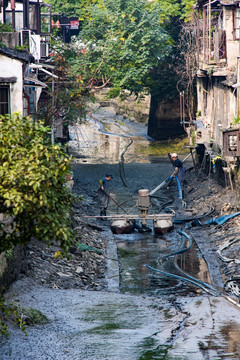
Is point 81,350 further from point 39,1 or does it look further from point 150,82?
point 150,82

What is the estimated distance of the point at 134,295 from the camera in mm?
15797

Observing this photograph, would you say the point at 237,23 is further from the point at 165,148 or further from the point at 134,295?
the point at 165,148

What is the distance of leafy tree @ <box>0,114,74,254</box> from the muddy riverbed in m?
3.73

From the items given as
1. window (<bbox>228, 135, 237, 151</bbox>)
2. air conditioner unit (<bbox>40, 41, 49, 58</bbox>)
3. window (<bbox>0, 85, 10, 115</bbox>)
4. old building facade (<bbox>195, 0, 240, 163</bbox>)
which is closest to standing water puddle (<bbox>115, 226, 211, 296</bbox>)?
window (<bbox>228, 135, 237, 151</bbox>)

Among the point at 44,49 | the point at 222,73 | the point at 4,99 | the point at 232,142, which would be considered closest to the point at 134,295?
the point at 4,99

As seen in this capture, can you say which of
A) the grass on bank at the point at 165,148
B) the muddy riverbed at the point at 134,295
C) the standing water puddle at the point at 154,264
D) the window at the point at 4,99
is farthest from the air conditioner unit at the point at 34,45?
the grass on bank at the point at 165,148

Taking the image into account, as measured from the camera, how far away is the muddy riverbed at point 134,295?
11.7m

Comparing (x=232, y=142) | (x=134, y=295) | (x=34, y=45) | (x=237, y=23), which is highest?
(x=237, y=23)

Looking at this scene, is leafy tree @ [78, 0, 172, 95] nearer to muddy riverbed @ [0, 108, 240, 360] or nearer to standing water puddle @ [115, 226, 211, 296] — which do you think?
muddy riverbed @ [0, 108, 240, 360]

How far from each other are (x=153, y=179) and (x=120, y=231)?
10.8 meters

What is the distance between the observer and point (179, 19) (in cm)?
4241

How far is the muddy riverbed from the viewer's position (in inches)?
460

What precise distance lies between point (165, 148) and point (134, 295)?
28.6m

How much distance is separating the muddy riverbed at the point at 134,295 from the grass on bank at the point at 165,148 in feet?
43.5
